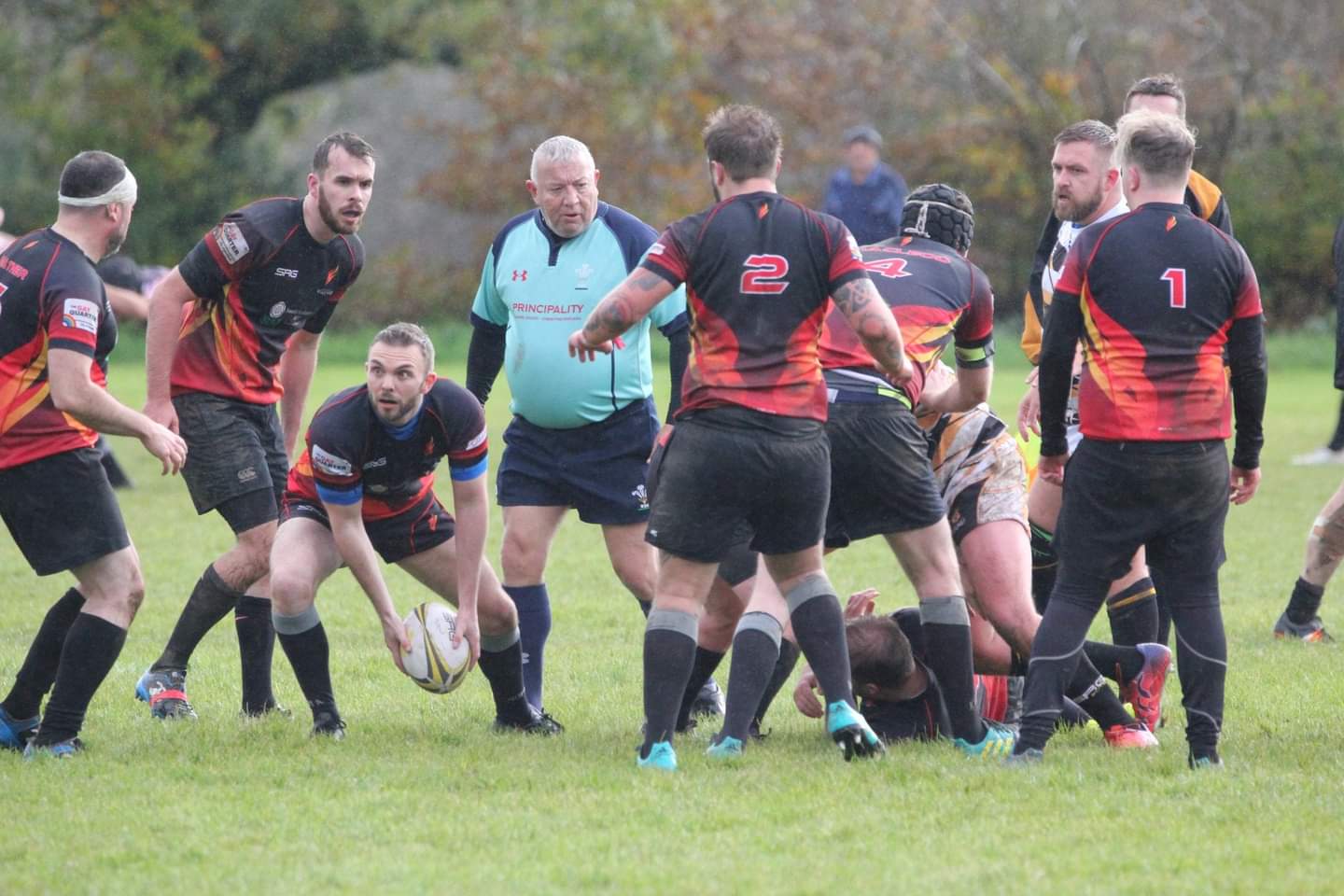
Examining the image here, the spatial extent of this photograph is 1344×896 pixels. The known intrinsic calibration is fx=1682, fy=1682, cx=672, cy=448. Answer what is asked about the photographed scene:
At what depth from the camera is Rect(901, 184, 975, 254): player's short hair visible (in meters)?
5.73

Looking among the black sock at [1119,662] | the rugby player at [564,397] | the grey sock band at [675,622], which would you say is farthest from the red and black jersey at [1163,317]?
the rugby player at [564,397]

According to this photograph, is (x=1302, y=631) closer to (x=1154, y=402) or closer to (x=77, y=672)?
(x=1154, y=402)

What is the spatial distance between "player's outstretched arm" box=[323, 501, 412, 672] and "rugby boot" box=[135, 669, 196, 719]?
106 centimetres

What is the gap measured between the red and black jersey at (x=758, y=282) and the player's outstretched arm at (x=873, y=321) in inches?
1.8

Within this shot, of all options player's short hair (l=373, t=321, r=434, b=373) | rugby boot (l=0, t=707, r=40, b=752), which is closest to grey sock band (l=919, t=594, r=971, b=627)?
player's short hair (l=373, t=321, r=434, b=373)

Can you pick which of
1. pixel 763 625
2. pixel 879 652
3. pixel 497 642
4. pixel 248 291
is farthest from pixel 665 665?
pixel 248 291

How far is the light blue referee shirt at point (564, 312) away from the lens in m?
6.26

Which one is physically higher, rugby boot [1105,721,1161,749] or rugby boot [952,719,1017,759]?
rugby boot [952,719,1017,759]

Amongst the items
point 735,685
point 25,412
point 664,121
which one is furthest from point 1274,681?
point 664,121

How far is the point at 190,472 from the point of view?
20.9ft

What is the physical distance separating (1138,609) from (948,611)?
3.95ft

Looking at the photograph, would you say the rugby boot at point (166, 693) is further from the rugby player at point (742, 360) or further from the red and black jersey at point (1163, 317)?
the red and black jersey at point (1163, 317)

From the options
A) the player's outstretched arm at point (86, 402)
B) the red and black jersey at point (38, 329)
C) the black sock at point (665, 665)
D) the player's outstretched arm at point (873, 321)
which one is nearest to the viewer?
the player's outstretched arm at point (873, 321)

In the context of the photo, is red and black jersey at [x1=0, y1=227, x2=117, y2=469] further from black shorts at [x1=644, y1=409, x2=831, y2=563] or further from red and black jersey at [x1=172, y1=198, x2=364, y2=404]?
black shorts at [x1=644, y1=409, x2=831, y2=563]
